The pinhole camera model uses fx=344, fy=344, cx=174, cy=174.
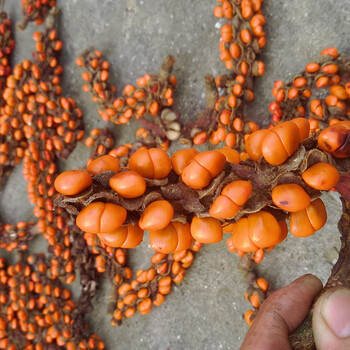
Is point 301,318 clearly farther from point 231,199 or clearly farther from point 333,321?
point 231,199

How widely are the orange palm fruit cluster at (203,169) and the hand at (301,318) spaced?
671mm

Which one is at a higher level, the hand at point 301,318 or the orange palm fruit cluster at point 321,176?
the orange palm fruit cluster at point 321,176

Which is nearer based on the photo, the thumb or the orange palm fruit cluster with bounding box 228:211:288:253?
the thumb

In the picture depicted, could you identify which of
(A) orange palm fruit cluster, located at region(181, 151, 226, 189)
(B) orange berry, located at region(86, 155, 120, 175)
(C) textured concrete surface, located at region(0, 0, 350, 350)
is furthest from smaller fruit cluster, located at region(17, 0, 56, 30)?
(A) orange palm fruit cluster, located at region(181, 151, 226, 189)

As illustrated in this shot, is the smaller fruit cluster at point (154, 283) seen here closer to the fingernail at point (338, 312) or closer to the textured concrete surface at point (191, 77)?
the textured concrete surface at point (191, 77)

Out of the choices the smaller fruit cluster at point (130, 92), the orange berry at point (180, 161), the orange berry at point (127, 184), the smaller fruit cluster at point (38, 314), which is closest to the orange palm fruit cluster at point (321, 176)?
the orange berry at point (180, 161)

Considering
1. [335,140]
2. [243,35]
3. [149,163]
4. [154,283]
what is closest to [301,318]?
[335,140]

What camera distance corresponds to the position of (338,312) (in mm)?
1298

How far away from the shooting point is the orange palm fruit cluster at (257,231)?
140 cm

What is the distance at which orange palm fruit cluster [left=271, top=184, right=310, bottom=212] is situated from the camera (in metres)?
1.34

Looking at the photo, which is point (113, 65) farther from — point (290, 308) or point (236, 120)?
point (290, 308)

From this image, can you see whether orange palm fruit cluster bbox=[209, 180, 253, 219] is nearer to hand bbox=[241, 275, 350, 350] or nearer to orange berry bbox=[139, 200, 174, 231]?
orange berry bbox=[139, 200, 174, 231]

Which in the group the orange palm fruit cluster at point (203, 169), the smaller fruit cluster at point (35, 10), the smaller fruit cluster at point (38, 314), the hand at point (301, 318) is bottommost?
the smaller fruit cluster at point (38, 314)

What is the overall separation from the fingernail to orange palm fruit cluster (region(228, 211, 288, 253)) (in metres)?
0.30
